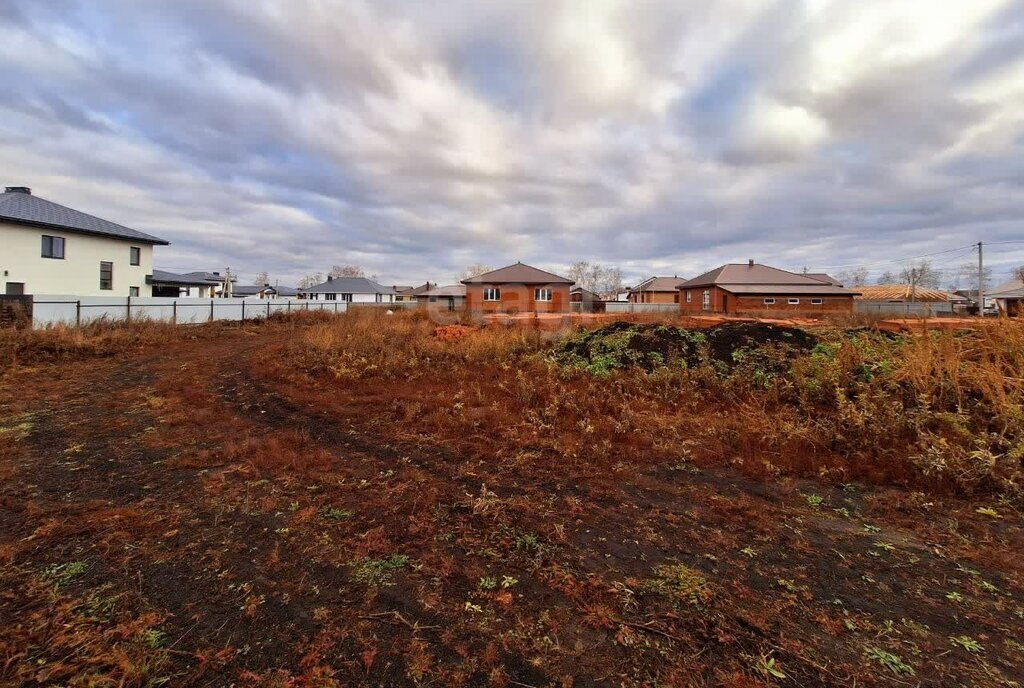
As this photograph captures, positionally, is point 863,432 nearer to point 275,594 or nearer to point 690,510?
point 690,510

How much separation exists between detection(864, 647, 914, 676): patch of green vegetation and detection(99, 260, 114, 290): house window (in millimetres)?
35161

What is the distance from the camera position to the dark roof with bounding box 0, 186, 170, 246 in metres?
21.6

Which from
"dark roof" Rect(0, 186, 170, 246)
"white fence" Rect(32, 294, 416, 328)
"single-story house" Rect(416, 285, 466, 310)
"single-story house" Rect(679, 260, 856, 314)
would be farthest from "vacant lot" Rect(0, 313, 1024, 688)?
"single-story house" Rect(416, 285, 466, 310)

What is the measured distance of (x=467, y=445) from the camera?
4715mm

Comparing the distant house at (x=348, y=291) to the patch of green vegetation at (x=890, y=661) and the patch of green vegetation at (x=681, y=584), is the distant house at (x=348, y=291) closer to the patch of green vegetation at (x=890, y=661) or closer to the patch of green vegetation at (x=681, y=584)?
the patch of green vegetation at (x=681, y=584)

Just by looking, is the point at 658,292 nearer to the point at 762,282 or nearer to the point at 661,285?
the point at 661,285

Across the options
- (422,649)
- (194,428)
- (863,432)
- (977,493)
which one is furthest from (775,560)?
(194,428)

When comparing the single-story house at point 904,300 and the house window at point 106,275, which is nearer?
the house window at point 106,275

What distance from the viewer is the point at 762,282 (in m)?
34.5

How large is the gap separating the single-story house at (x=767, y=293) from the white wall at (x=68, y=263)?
3754 cm

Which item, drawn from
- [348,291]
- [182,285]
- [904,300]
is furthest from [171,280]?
[904,300]

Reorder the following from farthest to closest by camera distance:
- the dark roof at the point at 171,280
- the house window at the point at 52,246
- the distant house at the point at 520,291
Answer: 1. the distant house at the point at 520,291
2. the dark roof at the point at 171,280
3. the house window at the point at 52,246

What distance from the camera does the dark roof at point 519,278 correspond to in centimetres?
3747

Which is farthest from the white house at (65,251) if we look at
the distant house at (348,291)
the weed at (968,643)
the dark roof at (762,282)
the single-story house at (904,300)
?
the single-story house at (904,300)
